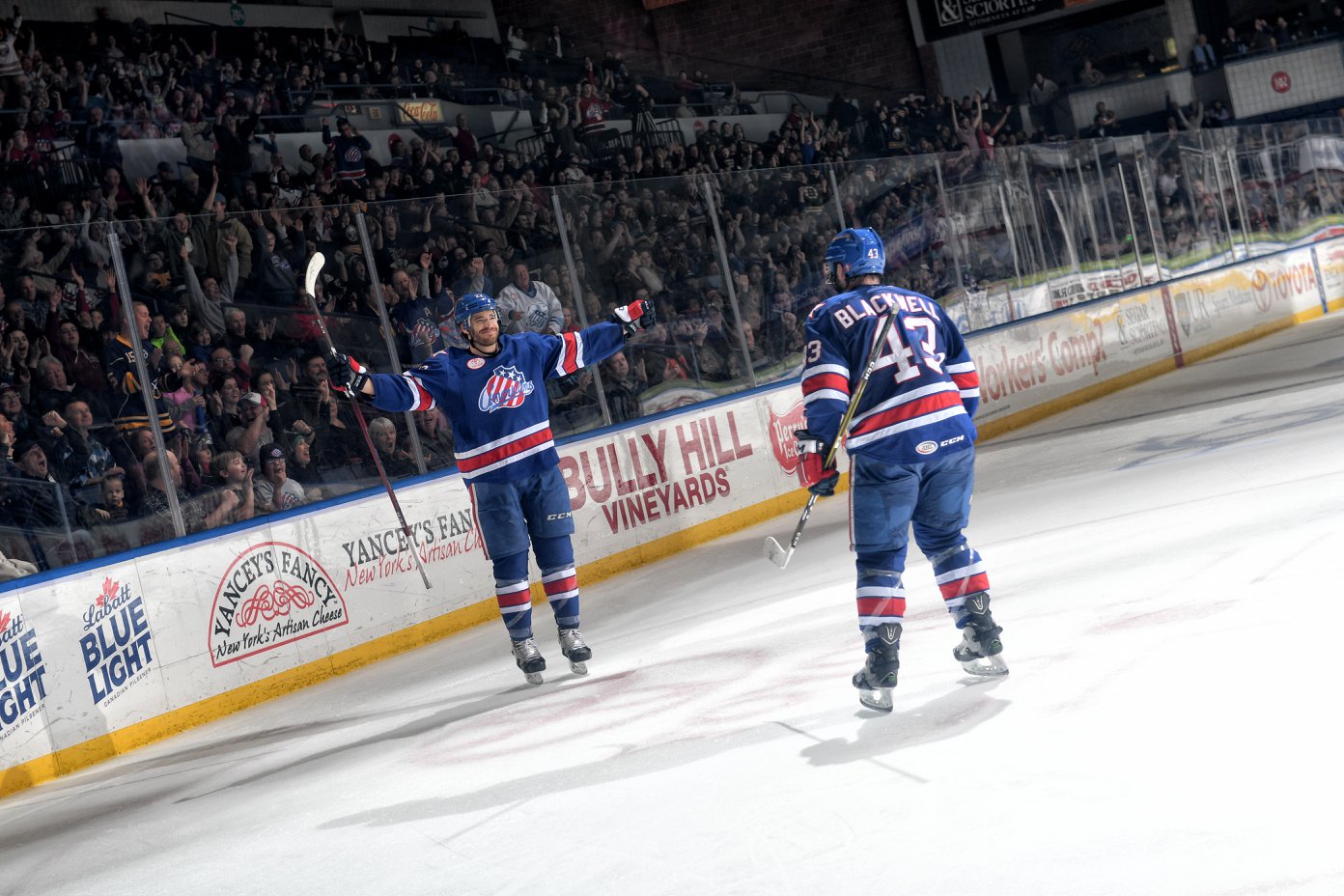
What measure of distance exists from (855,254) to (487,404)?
2.28m

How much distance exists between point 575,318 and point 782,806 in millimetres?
6901

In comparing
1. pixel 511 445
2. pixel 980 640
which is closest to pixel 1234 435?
pixel 511 445

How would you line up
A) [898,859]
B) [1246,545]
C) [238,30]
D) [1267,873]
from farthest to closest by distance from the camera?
[238,30]
[1246,545]
[898,859]
[1267,873]

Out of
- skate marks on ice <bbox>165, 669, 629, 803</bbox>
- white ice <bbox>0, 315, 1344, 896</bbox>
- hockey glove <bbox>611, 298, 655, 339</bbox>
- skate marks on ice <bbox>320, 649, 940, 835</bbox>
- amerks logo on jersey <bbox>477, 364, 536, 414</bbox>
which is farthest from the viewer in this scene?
hockey glove <bbox>611, 298, 655, 339</bbox>

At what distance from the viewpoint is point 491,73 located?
22547 millimetres

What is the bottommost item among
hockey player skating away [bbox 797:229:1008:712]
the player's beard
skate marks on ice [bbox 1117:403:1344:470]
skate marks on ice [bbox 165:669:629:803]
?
skate marks on ice [bbox 1117:403:1344:470]

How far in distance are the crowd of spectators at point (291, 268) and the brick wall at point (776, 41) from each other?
8.49m

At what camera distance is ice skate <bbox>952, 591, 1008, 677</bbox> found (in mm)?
4746

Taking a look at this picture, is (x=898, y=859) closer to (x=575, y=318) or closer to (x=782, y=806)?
(x=782, y=806)

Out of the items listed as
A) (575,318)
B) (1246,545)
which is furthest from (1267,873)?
(575,318)

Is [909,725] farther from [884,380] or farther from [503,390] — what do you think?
[503,390]

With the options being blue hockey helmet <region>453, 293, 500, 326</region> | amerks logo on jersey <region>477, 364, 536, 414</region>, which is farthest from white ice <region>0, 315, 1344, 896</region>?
blue hockey helmet <region>453, 293, 500, 326</region>

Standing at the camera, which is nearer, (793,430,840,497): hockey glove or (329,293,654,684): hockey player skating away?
(793,430,840,497): hockey glove

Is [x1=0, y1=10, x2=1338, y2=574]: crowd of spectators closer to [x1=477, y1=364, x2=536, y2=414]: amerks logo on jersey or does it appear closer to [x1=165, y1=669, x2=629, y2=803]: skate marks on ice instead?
[x1=165, y1=669, x2=629, y2=803]: skate marks on ice
